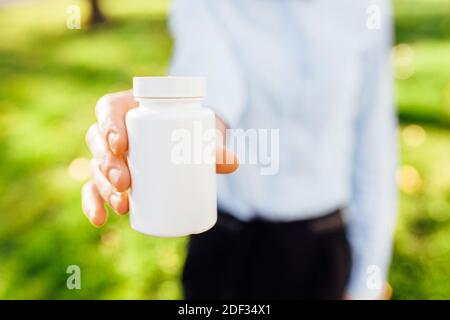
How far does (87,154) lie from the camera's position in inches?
58.9

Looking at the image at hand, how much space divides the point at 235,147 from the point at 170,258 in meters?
0.60

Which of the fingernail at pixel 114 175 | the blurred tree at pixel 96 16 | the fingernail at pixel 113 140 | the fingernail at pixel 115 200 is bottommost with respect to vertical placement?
the fingernail at pixel 115 200

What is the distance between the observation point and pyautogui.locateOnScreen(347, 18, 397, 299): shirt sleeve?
35.7 inches

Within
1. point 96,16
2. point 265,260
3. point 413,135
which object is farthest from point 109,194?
point 413,135

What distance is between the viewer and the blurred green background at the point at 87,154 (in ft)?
4.04

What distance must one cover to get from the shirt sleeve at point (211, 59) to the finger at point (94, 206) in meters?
0.21

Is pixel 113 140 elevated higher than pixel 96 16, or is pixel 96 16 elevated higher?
pixel 96 16

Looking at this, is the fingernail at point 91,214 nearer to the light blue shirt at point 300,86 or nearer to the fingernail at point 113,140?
the fingernail at point 113,140

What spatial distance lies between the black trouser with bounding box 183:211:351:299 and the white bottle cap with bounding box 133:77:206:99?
1.42 ft

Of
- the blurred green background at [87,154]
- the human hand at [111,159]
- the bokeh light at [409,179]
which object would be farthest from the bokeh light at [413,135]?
the human hand at [111,159]

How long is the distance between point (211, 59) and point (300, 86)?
18 cm

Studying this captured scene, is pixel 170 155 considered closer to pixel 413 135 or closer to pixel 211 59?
pixel 211 59

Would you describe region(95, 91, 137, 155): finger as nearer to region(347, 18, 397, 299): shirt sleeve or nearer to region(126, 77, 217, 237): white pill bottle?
region(126, 77, 217, 237): white pill bottle
